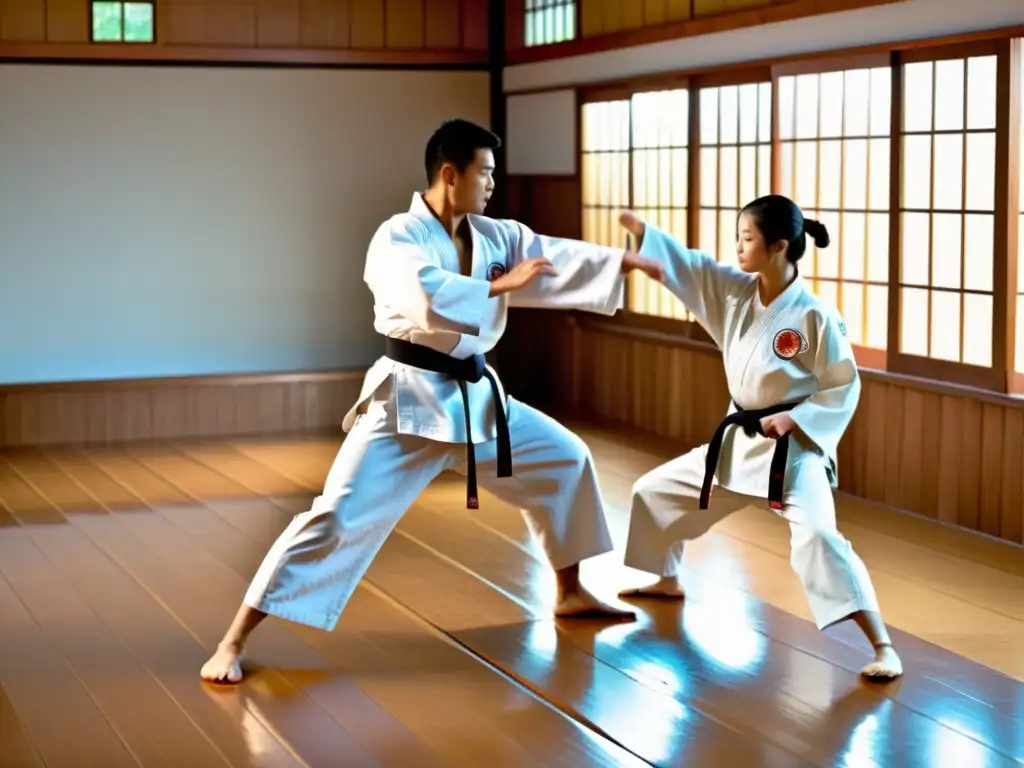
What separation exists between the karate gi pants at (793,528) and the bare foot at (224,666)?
3.68ft

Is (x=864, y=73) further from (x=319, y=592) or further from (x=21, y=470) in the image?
(x=21, y=470)

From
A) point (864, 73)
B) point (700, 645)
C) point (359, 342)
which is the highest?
point (864, 73)

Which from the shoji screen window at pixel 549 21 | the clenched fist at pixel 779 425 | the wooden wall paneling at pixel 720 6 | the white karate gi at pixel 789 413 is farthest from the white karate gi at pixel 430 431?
the shoji screen window at pixel 549 21

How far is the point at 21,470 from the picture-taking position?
6230mm

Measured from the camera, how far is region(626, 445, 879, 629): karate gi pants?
3426mm

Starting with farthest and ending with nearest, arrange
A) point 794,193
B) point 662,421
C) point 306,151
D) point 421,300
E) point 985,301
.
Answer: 1. point 306,151
2. point 662,421
3. point 794,193
4. point 985,301
5. point 421,300

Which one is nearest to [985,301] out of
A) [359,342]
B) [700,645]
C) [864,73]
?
[864,73]

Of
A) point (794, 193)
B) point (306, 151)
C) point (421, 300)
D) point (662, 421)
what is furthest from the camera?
point (306, 151)

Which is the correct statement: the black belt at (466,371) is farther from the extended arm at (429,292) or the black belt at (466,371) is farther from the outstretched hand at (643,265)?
the outstretched hand at (643,265)

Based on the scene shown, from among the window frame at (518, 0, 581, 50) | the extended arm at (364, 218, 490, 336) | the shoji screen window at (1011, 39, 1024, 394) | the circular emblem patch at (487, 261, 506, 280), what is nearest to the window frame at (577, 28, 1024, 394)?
the shoji screen window at (1011, 39, 1024, 394)

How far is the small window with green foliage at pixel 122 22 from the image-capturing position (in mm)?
7055

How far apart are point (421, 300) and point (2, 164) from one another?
13.8 feet

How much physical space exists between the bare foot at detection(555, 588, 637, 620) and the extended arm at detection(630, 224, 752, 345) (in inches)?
29.8

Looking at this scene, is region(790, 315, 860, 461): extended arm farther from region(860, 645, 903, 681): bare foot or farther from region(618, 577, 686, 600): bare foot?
region(618, 577, 686, 600): bare foot
